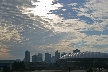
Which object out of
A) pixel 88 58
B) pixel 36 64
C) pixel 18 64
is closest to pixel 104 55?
pixel 88 58

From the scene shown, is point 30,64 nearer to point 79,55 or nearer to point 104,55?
point 79,55

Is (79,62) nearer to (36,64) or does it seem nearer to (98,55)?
(98,55)

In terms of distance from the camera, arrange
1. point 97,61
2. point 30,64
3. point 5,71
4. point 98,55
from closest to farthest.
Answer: point 5,71
point 97,61
point 98,55
point 30,64

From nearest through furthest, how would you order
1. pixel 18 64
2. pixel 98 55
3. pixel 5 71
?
pixel 5 71
pixel 18 64
pixel 98 55

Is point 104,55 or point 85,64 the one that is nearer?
point 85,64

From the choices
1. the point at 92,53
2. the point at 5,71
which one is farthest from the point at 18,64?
the point at 92,53

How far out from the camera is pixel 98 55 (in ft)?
543

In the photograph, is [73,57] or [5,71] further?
[73,57]

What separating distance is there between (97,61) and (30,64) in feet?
182

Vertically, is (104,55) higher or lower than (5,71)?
higher

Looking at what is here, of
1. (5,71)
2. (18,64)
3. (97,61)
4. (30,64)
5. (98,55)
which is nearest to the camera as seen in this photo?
(5,71)

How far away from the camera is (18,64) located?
121m

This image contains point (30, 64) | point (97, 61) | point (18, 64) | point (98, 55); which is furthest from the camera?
point (30, 64)

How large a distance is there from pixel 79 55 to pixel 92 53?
1046cm
